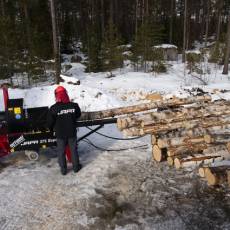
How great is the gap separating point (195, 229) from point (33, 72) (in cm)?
1450

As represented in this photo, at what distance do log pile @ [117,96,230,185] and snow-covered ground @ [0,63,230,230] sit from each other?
43 centimetres

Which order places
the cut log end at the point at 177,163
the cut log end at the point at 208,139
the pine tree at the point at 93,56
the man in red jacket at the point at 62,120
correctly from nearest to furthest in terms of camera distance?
the cut log end at the point at 208,139 → the cut log end at the point at 177,163 → the man in red jacket at the point at 62,120 → the pine tree at the point at 93,56

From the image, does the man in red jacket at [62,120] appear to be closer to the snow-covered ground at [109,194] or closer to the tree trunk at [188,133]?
the snow-covered ground at [109,194]

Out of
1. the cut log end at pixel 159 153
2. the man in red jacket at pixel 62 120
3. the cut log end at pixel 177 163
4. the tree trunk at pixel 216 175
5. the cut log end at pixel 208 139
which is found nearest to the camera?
the tree trunk at pixel 216 175

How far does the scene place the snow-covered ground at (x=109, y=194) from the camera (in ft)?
17.1

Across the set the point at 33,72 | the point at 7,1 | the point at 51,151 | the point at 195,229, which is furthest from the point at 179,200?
the point at 7,1

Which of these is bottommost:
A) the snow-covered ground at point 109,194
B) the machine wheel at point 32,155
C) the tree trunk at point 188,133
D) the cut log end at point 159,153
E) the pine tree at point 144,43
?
the snow-covered ground at point 109,194

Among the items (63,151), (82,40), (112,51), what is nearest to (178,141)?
(63,151)

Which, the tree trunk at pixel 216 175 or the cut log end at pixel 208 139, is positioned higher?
the cut log end at pixel 208 139

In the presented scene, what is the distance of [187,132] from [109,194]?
2272 millimetres

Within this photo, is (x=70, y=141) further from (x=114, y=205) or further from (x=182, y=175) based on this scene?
(x=182, y=175)

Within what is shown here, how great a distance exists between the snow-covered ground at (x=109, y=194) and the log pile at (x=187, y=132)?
0.43m

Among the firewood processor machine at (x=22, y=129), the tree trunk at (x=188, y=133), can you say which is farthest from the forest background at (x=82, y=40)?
the tree trunk at (x=188, y=133)

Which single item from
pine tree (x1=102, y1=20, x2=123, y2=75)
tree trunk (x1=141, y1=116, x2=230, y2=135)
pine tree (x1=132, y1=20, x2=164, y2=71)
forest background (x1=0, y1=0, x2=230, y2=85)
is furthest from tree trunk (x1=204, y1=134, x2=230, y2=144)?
pine tree (x1=132, y1=20, x2=164, y2=71)
